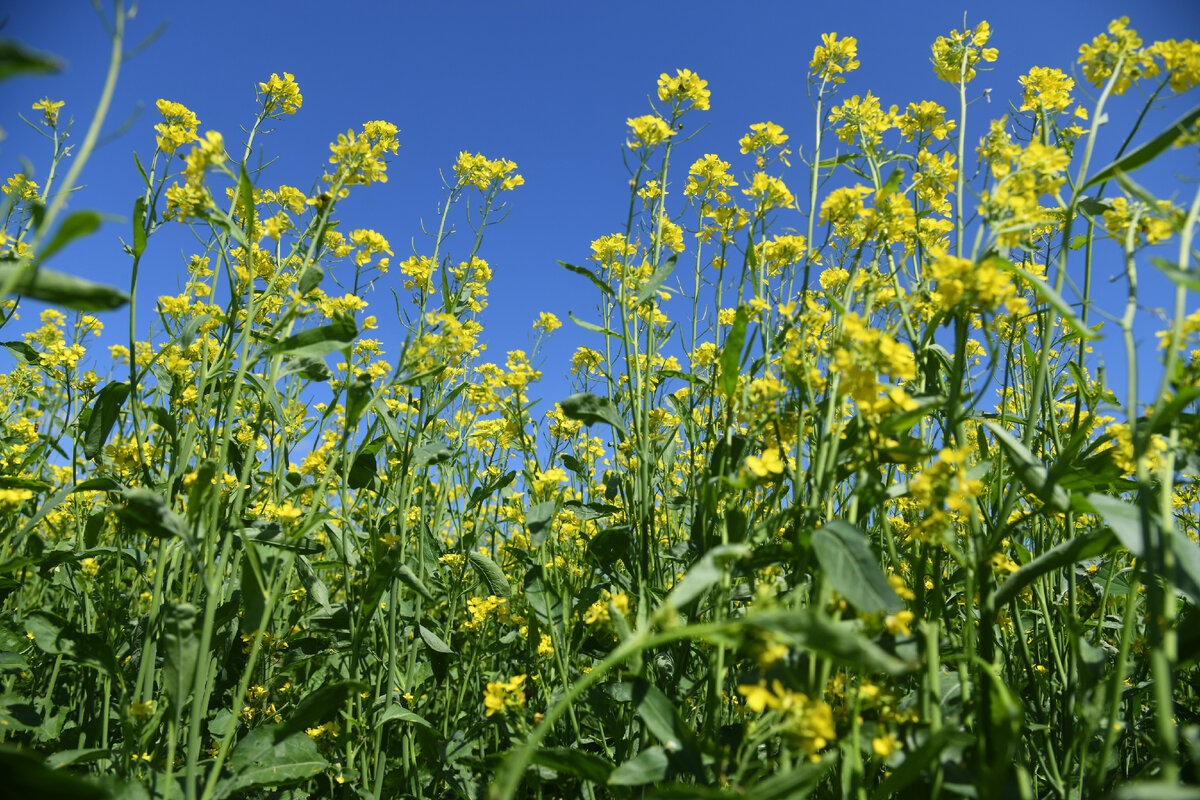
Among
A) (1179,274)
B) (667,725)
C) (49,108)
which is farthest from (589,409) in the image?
(49,108)

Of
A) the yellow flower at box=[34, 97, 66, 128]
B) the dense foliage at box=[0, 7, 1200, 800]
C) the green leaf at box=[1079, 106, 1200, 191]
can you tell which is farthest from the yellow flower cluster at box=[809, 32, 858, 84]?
the yellow flower at box=[34, 97, 66, 128]

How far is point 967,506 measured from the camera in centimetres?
106

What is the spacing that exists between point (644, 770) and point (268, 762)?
36.6 inches

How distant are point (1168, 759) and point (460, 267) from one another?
9.55 ft

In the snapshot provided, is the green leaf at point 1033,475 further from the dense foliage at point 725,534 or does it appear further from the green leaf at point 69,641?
the green leaf at point 69,641

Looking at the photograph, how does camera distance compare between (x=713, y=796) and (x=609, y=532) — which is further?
(x=609, y=532)

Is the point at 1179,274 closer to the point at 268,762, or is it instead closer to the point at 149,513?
the point at 149,513

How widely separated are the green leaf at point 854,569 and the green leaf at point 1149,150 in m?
0.70

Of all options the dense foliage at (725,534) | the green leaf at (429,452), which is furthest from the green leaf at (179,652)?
the green leaf at (429,452)

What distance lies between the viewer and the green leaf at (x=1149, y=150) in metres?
0.93

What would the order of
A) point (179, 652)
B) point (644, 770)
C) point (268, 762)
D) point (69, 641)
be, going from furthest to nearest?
1. point (69, 641)
2. point (268, 762)
3. point (179, 652)
4. point (644, 770)

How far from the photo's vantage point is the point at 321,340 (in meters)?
1.39

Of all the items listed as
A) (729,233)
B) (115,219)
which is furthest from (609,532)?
(115,219)

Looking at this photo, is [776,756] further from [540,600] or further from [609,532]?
[540,600]
